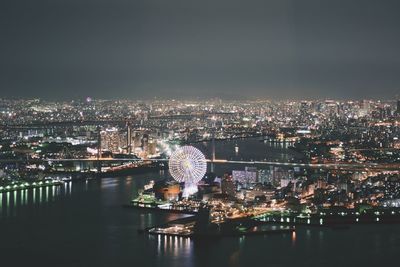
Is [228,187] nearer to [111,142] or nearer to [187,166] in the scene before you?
[187,166]

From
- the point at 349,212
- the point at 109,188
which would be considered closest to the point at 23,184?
the point at 109,188

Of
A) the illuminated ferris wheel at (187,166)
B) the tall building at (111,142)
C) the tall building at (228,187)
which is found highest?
the tall building at (111,142)

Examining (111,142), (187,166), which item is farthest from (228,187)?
(111,142)

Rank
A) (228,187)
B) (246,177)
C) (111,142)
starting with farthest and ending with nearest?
(111,142) → (246,177) → (228,187)

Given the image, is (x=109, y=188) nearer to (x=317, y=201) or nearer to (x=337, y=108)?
(x=317, y=201)

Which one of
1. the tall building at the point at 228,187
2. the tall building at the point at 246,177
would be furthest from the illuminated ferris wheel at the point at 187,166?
the tall building at the point at 246,177

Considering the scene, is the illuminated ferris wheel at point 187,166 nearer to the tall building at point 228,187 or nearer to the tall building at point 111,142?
the tall building at point 228,187

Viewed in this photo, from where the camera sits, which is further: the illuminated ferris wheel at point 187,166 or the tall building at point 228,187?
the illuminated ferris wheel at point 187,166

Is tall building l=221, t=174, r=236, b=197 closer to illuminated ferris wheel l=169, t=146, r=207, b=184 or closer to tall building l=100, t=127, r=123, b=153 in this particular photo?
illuminated ferris wheel l=169, t=146, r=207, b=184
